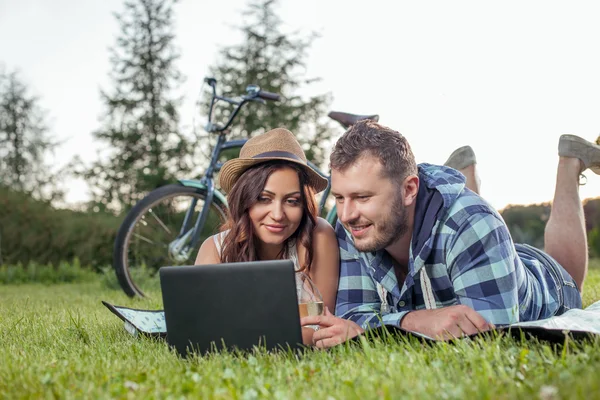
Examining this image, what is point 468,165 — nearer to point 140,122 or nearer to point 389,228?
point 389,228

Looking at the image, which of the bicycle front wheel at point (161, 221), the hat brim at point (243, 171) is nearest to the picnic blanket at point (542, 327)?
the hat brim at point (243, 171)

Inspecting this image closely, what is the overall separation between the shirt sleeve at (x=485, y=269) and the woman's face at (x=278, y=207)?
33.3 inches

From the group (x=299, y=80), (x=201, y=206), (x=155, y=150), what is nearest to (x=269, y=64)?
(x=299, y=80)

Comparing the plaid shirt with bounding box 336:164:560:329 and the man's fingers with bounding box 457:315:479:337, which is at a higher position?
the plaid shirt with bounding box 336:164:560:329

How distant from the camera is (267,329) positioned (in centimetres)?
203

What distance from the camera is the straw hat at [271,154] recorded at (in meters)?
2.88

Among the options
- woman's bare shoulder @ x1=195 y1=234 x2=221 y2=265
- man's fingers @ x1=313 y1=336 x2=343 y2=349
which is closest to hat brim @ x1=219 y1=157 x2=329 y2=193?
woman's bare shoulder @ x1=195 y1=234 x2=221 y2=265

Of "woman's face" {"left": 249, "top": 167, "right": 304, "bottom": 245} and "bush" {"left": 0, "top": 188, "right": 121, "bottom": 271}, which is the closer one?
"woman's face" {"left": 249, "top": 167, "right": 304, "bottom": 245}

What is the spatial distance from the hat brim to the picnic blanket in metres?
0.85

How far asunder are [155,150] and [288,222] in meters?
9.34

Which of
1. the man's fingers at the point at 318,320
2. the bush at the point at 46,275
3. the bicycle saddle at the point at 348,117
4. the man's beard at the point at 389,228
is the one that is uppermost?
the bicycle saddle at the point at 348,117

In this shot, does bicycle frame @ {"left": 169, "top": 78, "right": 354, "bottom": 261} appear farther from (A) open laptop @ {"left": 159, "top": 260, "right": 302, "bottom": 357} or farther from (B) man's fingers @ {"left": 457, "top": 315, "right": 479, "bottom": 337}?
(A) open laptop @ {"left": 159, "top": 260, "right": 302, "bottom": 357}

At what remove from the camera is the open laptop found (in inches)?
76.7

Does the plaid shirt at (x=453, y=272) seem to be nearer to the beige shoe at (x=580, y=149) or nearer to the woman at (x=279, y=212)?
the woman at (x=279, y=212)
